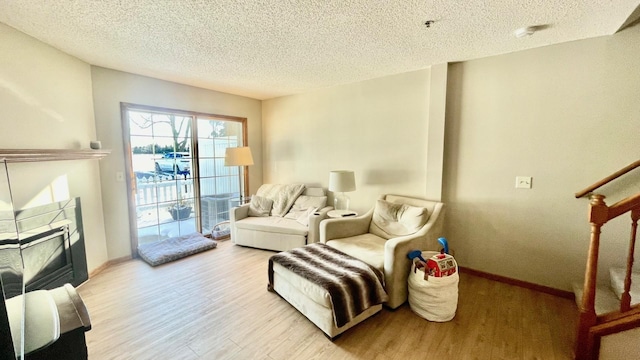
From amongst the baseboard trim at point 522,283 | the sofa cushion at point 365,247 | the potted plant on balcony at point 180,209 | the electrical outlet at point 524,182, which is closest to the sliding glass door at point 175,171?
the potted plant on balcony at point 180,209

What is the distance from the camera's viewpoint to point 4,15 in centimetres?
191

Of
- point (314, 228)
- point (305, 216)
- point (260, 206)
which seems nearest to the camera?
point (314, 228)

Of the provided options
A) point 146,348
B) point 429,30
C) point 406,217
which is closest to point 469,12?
point 429,30

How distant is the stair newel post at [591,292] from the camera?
5.35 feet

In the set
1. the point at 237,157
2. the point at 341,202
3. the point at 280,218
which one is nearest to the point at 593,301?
the point at 341,202

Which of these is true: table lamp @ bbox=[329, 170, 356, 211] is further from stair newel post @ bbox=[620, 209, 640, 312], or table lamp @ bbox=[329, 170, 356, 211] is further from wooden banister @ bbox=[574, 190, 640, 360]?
stair newel post @ bbox=[620, 209, 640, 312]

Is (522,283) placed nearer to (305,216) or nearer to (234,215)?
(305,216)

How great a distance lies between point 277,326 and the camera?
6.86 feet

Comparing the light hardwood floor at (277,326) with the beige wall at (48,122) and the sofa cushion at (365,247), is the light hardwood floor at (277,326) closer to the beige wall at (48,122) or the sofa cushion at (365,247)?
the sofa cushion at (365,247)

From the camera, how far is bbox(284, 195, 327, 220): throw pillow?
3.81 meters

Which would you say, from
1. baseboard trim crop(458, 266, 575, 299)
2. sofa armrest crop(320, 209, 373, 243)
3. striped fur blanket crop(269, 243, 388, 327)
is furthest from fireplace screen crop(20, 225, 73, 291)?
baseboard trim crop(458, 266, 575, 299)

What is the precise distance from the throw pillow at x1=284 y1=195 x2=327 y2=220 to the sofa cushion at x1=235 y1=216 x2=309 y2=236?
133 millimetres

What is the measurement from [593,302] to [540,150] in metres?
1.42

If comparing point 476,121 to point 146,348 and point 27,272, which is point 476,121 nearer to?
point 146,348
